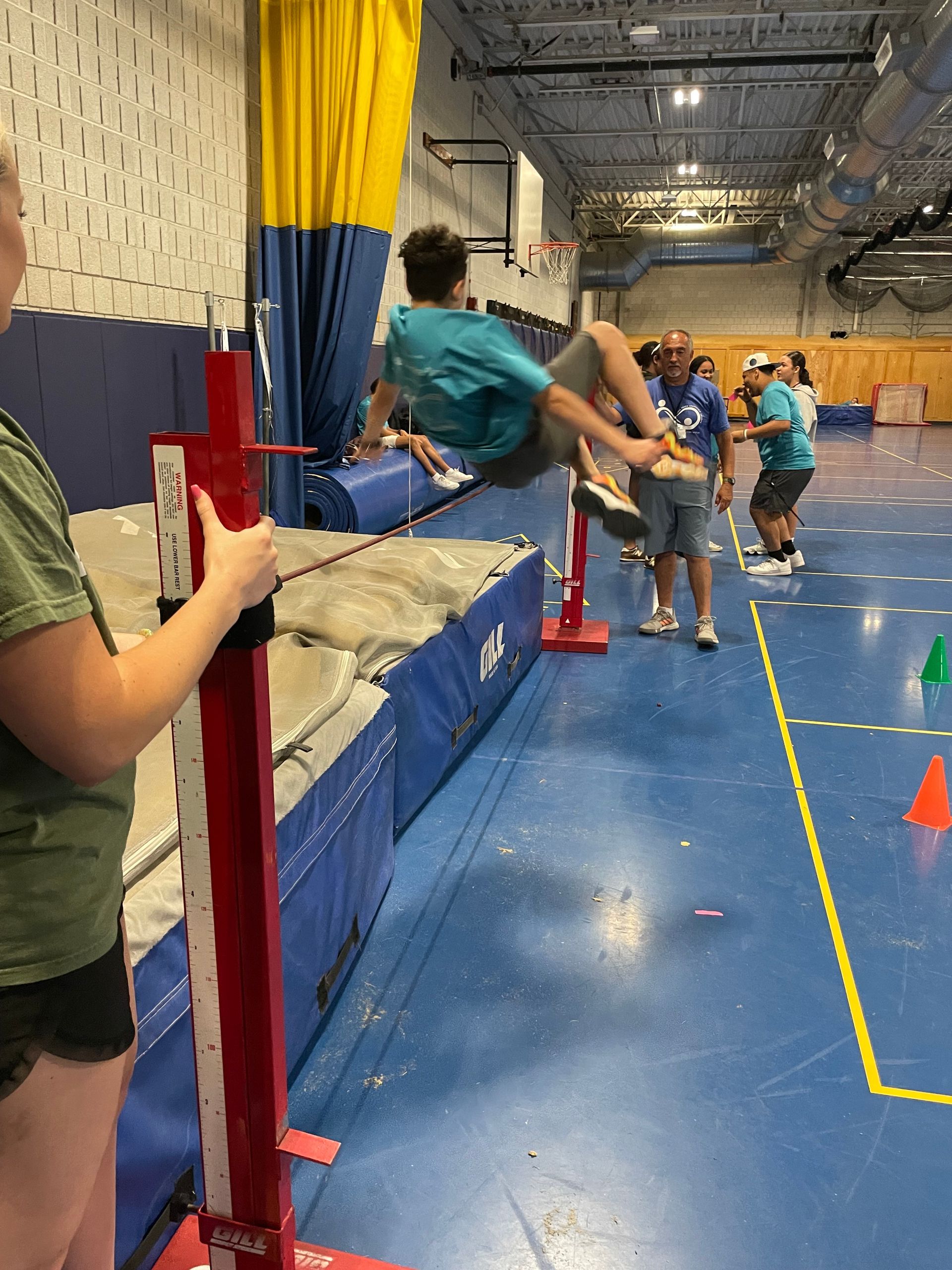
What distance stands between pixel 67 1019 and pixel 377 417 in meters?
2.22

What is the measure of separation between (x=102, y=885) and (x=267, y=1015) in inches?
24.6

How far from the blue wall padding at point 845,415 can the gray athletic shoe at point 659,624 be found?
20326 mm

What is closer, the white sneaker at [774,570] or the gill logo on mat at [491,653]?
the gill logo on mat at [491,653]

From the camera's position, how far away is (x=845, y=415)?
2364 cm

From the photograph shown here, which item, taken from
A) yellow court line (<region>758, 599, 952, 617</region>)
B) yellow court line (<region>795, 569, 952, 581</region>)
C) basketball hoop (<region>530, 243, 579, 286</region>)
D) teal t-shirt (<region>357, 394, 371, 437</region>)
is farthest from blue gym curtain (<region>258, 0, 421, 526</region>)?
basketball hoop (<region>530, 243, 579, 286</region>)

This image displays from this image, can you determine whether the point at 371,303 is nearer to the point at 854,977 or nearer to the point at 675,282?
the point at 854,977

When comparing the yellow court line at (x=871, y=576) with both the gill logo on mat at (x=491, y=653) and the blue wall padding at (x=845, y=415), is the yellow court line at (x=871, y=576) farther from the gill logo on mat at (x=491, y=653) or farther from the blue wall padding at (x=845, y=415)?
the blue wall padding at (x=845, y=415)

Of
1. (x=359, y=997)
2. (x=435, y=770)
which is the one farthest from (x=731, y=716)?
(x=359, y=997)

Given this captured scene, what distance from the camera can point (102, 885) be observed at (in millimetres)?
799

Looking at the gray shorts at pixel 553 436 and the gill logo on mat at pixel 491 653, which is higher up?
the gray shorts at pixel 553 436

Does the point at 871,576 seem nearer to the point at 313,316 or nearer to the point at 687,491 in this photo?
the point at 687,491

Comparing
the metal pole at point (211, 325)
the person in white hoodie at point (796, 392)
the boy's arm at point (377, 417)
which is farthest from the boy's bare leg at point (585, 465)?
the person in white hoodie at point (796, 392)

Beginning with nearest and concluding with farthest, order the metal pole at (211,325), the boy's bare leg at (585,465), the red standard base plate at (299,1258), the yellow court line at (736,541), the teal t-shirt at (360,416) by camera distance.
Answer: the metal pole at (211,325) < the red standard base plate at (299,1258) < the boy's bare leg at (585,465) < the yellow court line at (736,541) < the teal t-shirt at (360,416)

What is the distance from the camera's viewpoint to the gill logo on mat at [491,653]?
3.75 m
